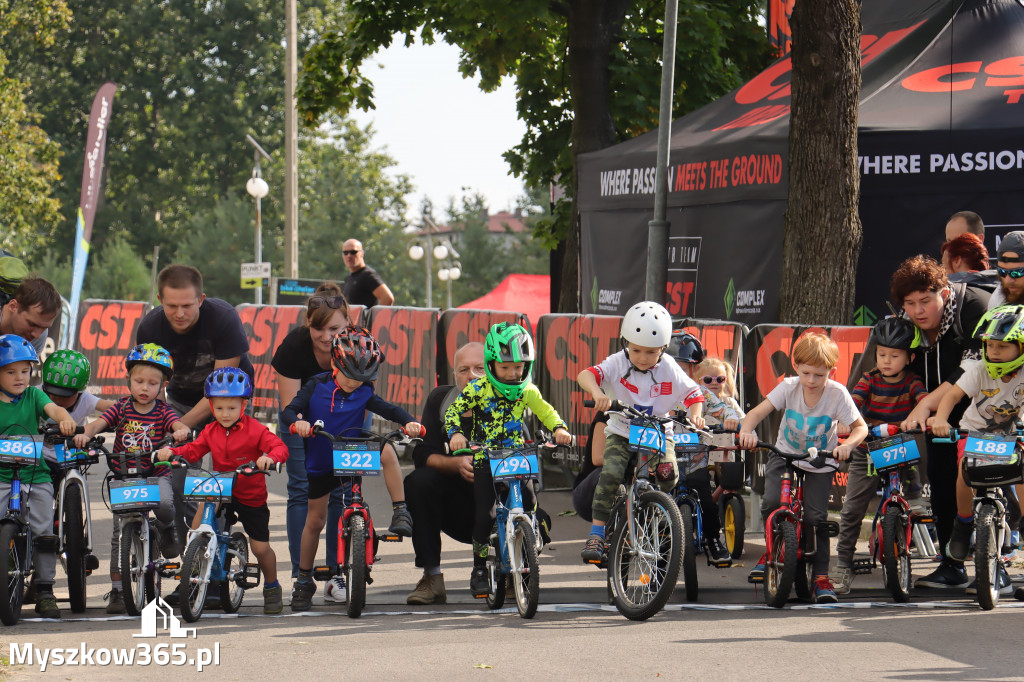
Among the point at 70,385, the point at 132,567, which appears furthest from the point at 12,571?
the point at 70,385

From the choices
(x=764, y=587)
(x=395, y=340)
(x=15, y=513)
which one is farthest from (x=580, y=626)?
(x=395, y=340)

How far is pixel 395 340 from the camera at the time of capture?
53.0 feet

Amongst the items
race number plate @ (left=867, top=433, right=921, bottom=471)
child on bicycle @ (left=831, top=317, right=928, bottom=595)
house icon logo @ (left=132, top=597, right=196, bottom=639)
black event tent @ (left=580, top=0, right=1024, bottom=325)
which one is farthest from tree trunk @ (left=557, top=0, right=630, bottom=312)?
house icon logo @ (left=132, top=597, right=196, bottom=639)

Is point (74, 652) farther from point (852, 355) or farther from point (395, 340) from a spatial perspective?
point (395, 340)

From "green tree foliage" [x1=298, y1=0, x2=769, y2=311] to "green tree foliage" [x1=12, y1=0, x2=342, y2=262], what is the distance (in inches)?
1756

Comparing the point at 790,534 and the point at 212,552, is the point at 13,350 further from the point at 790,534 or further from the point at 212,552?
the point at 790,534

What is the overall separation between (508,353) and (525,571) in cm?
122

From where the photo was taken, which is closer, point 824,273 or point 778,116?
point 824,273

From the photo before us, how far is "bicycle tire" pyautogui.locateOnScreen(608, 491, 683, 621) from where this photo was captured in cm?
736

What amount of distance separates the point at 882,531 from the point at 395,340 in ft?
29.6

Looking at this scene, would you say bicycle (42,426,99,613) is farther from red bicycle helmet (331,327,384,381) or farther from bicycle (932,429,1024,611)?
bicycle (932,429,1024,611)

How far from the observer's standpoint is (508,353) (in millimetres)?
7785

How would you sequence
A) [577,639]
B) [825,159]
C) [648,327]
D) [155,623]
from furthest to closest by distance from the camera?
1. [825,159]
2. [648,327]
3. [155,623]
4. [577,639]

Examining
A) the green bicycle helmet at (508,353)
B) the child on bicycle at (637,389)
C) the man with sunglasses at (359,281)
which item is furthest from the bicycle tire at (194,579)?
the man with sunglasses at (359,281)
